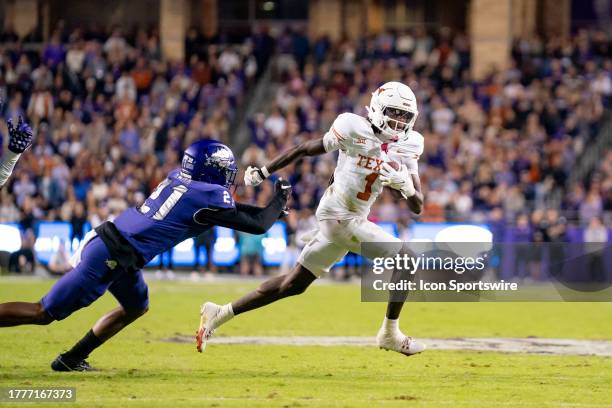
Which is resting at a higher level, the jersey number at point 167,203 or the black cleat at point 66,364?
the jersey number at point 167,203

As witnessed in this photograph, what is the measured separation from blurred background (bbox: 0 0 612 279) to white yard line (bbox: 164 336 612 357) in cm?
689

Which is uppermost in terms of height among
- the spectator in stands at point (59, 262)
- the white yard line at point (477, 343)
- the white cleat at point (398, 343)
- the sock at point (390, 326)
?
the sock at point (390, 326)

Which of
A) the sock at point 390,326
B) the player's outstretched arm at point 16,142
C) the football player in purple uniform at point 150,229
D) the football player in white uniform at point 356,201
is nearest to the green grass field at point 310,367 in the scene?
the sock at point 390,326

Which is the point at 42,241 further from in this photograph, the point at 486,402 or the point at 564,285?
the point at 486,402

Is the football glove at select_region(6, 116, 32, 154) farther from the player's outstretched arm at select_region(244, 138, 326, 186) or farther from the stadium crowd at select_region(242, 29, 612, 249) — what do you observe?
the stadium crowd at select_region(242, 29, 612, 249)

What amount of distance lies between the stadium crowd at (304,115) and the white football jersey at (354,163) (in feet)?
34.5

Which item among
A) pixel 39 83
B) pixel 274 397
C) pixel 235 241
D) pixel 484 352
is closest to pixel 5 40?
pixel 39 83

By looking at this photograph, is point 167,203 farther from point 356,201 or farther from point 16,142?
point 356,201

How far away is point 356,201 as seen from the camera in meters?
9.59

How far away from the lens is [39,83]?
81.2ft

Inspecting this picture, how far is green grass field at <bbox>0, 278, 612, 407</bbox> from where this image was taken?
26.2 ft

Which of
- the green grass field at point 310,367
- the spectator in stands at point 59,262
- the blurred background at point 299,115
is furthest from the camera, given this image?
the blurred background at point 299,115

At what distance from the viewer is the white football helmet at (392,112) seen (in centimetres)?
934

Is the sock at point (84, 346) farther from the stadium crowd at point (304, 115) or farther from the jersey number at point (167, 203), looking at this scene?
the stadium crowd at point (304, 115)
